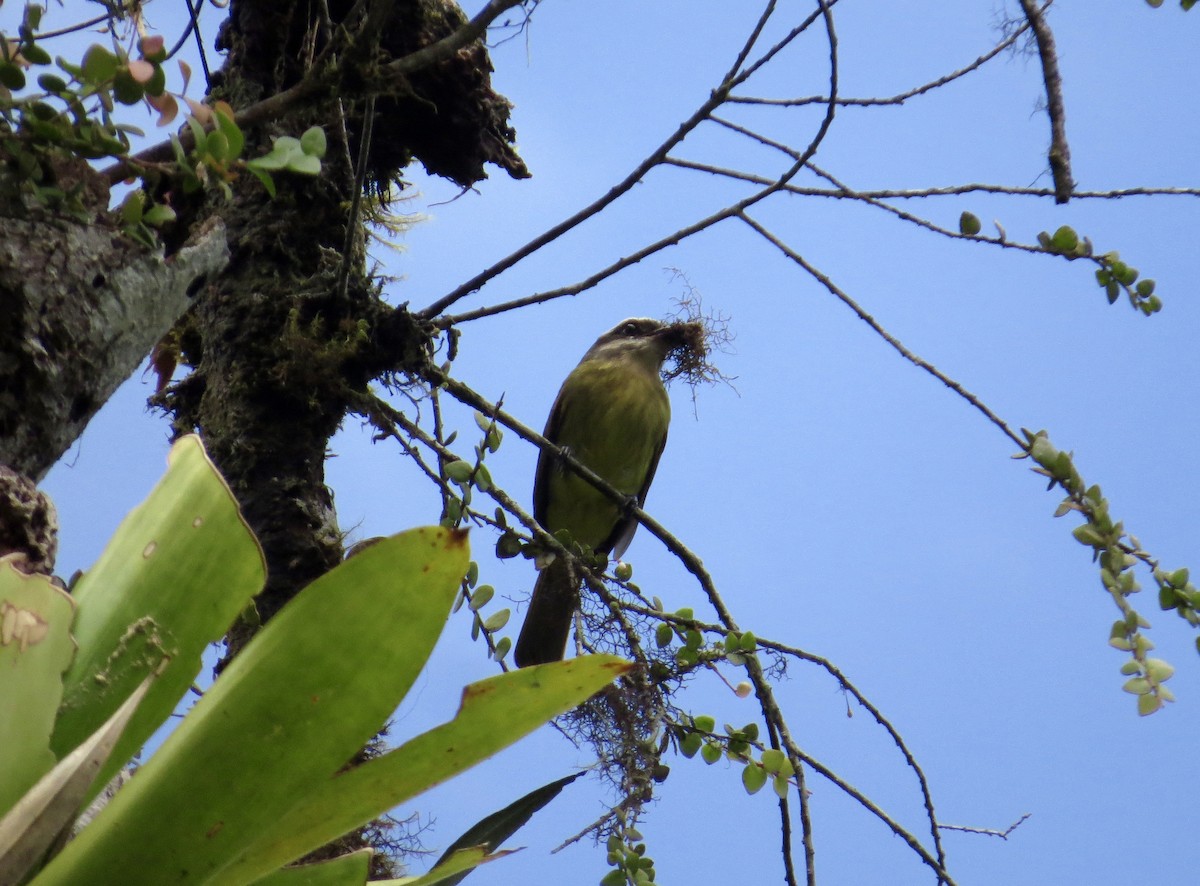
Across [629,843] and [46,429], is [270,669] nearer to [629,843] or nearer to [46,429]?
[46,429]

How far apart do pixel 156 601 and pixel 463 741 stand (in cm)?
32

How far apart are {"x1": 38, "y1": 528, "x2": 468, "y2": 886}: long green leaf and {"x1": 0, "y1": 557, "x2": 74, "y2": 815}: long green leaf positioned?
69 millimetres

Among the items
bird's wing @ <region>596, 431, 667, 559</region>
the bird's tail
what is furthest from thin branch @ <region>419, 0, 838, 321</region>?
bird's wing @ <region>596, 431, 667, 559</region>

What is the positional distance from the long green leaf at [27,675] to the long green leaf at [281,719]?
0.07 meters

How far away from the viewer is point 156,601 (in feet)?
3.48

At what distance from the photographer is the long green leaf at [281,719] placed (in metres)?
0.91

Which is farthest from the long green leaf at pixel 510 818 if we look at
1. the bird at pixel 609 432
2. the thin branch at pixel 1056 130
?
the bird at pixel 609 432

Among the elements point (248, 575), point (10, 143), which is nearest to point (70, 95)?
point (10, 143)

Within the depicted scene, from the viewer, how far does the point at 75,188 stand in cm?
130

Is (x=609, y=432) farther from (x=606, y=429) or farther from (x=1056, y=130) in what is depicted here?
(x=1056, y=130)

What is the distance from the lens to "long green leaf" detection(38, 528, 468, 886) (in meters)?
0.91

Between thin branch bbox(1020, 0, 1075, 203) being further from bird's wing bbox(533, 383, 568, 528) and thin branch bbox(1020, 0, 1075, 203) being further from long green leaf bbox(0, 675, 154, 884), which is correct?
bird's wing bbox(533, 383, 568, 528)

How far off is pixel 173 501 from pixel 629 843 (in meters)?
1.28

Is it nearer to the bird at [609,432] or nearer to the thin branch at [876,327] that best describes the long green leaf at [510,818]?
the thin branch at [876,327]
